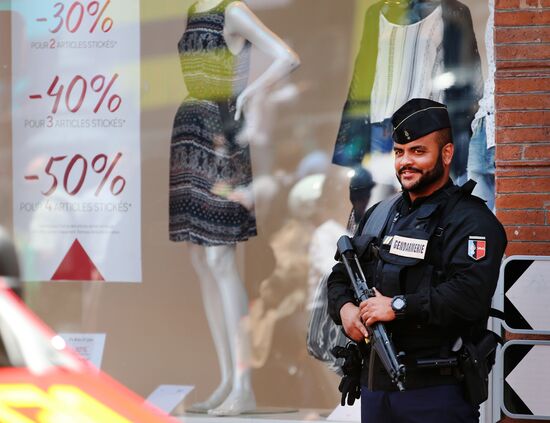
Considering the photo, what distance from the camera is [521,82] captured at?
6293 mm

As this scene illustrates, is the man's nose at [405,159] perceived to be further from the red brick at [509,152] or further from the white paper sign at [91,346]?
the white paper sign at [91,346]

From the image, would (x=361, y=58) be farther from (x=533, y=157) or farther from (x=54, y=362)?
(x=54, y=362)

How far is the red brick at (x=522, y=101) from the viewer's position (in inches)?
246

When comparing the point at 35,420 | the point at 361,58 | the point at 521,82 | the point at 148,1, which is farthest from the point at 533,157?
the point at 35,420

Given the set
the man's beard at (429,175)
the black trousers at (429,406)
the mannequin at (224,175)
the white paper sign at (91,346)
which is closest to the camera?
the black trousers at (429,406)

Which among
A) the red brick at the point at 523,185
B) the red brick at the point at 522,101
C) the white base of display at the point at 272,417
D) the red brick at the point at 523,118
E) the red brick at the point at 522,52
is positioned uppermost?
the red brick at the point at 522,52

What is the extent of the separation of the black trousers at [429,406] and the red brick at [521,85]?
231 centimetres

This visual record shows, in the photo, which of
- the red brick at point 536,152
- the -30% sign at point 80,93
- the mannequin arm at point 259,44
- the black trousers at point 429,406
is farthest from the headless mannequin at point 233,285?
the black trousers at point 429,406

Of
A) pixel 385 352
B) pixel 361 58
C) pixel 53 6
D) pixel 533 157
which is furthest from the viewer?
pixel 53 6

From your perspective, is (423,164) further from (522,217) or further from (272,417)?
(272,417)

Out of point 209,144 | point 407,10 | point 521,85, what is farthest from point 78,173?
point 521,85

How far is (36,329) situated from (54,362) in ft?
0.85

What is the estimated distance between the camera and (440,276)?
457 centimetres

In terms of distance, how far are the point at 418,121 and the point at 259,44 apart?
2.40m
